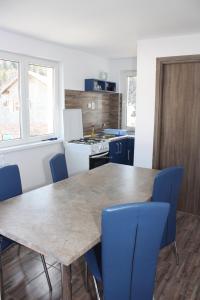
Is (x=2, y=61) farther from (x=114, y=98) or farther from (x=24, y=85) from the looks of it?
(x=114, y=98)

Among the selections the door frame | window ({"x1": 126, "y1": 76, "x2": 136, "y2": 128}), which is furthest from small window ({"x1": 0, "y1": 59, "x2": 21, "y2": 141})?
window ({"x1": 126, "y1": 76, "x2": 136, "y2": 128})

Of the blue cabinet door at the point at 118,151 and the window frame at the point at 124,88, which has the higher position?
the window frame at the point at 124,88

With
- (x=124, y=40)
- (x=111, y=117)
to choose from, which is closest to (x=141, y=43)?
(x=124, y=40)

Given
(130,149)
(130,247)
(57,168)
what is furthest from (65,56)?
(130,247)

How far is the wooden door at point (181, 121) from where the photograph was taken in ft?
11.6

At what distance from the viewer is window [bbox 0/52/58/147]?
12.2 ft

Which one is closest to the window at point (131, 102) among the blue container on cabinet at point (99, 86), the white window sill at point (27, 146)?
the blue container on cabinet at point (99, 86)

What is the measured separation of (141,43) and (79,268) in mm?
2990

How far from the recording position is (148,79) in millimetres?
3770

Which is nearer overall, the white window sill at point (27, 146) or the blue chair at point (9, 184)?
the blue chair at point (9, 184)

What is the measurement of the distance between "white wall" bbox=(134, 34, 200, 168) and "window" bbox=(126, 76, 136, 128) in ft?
5.51

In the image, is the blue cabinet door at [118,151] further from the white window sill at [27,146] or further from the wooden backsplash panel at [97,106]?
the white window sill at [27,146]

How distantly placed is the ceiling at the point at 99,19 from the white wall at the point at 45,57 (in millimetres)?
213

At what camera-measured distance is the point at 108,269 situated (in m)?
1.45
